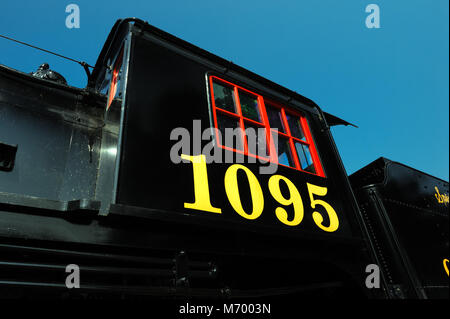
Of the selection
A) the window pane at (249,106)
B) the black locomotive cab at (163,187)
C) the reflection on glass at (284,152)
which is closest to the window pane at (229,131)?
the black locomotive cab at (163,187)

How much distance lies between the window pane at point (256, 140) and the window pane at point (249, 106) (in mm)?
184

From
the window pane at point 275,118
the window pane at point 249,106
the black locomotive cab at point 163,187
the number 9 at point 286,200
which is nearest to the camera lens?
the black locomotive cab at point 163,187

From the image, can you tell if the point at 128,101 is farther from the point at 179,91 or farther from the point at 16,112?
the point at 16,112

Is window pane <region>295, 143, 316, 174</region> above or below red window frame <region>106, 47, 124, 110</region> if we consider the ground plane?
below

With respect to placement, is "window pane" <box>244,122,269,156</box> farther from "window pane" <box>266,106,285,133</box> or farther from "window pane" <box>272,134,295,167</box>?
"window pane" <box>266,106,285,133</box>

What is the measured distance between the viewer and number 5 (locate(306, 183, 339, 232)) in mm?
3045

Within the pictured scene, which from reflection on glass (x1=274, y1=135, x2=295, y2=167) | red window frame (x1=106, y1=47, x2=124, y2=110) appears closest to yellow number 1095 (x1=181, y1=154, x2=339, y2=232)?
reflection on glass (x1=274, y1=135, x2=295, y2=167)

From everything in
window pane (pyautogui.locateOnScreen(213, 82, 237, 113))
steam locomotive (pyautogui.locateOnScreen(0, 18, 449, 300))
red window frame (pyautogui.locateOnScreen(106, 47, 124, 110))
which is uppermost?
red window frame (pyautogui.locateOnScreen(106, 47, 124, 110))

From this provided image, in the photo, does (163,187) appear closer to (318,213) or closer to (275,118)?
(318,213)

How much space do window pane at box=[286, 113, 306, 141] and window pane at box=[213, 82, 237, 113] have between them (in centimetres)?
108

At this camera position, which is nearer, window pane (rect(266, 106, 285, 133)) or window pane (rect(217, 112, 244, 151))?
window pane (rect(217, 112, 244, 151))

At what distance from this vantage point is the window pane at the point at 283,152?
11.7ft

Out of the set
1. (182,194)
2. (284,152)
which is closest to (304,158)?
(284,152)

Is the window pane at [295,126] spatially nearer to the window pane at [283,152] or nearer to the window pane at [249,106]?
the window pane at [283,152]
